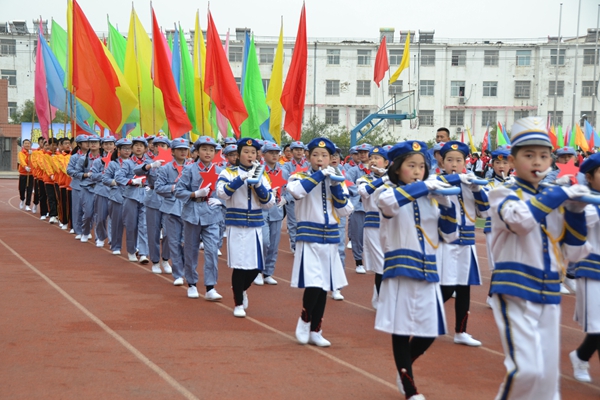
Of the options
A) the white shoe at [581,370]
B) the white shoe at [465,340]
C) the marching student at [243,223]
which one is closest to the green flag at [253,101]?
the marching student at [243,223]

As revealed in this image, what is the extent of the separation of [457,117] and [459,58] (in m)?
3.96

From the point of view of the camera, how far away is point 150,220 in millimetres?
11641

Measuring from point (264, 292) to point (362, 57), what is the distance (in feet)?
143

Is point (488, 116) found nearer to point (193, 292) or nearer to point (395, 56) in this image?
point (395, 56)

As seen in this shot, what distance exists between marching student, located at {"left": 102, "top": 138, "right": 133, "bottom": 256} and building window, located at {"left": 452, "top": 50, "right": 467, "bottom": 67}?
136ft

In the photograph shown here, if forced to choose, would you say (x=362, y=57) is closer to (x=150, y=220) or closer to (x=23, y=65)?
(x=23, y=65)

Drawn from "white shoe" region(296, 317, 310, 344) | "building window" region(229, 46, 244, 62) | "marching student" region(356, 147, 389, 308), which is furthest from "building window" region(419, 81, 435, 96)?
"white shoe" region(296, 317, 310, 344)

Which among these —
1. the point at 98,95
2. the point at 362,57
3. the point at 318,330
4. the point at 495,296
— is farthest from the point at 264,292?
the point at 362,57

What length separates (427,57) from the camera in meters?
52.0

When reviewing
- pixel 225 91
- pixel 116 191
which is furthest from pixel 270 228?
pixel 225 91

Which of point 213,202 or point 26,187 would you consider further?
point 26,187

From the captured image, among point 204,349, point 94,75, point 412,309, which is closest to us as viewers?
point 412,309

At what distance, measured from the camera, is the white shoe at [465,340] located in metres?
7.39

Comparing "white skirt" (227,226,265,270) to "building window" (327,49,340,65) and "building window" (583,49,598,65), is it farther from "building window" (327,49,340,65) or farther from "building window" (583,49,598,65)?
"building window" (583,49,598,65)
